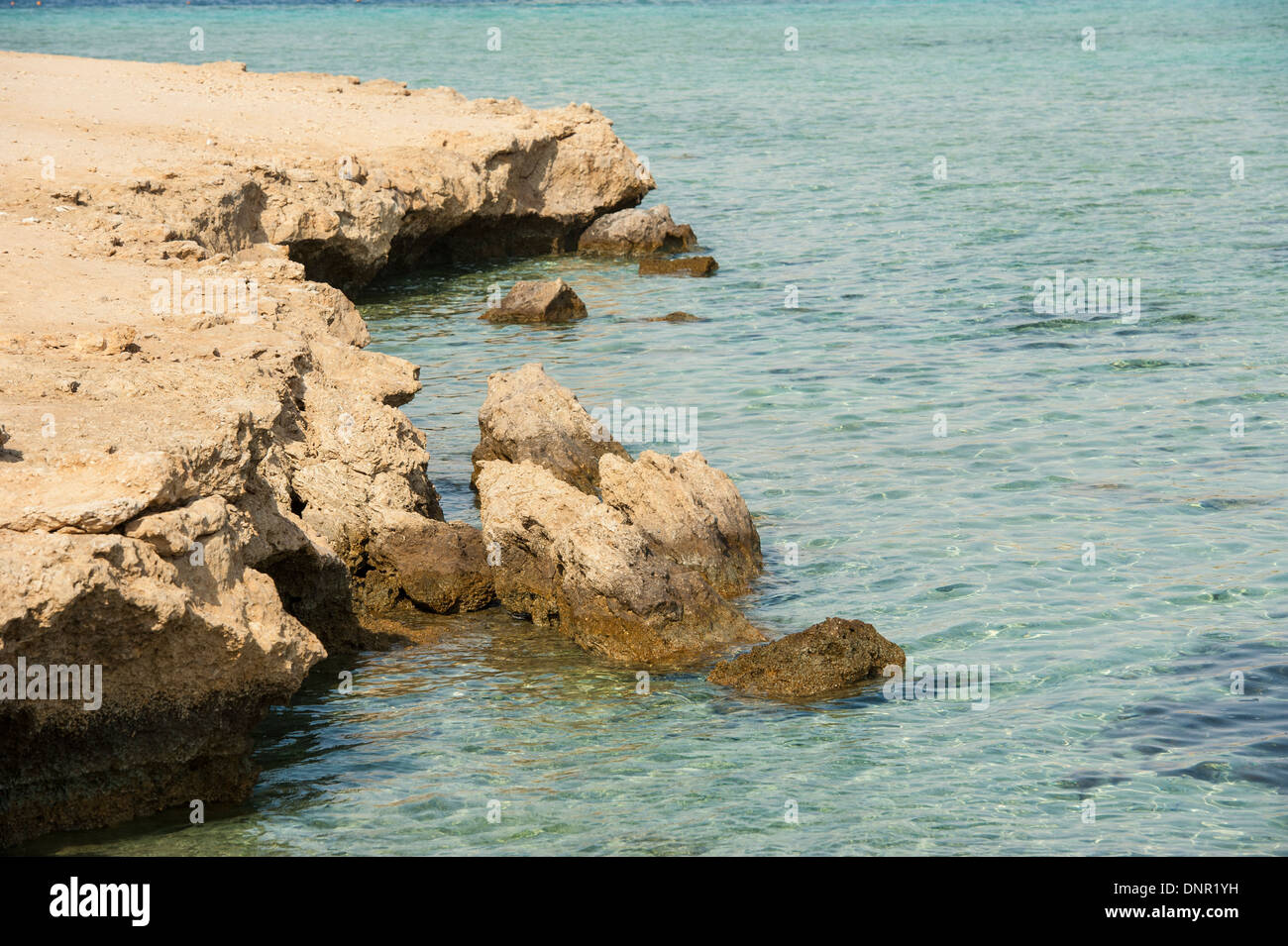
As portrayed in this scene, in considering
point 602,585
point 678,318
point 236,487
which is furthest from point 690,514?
point 678,318

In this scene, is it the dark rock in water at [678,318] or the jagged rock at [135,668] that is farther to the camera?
the dark rock in water at [678,318]

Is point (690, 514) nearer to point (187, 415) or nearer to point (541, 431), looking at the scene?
point (541, 431)

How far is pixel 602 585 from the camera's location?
39.5 feet

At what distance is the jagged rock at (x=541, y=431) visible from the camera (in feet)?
51.0

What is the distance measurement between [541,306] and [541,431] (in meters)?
8.15

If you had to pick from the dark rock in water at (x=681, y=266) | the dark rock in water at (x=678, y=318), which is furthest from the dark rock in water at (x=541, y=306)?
the dark rock in water at (x=681, y=266)

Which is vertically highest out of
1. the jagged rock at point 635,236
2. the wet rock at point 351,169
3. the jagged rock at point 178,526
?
the wet rock at point 351,169

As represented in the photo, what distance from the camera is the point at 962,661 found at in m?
11.9

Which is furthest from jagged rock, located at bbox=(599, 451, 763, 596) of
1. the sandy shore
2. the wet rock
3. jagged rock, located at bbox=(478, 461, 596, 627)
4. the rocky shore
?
the wet rock

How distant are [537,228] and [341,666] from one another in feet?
58.8

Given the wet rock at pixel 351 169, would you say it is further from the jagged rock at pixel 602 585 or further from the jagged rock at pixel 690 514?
the jagged rock at pixel 602 585

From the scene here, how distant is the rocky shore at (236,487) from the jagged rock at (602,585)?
0.02 metres

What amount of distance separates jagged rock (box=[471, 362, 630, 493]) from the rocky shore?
0.03 metres
